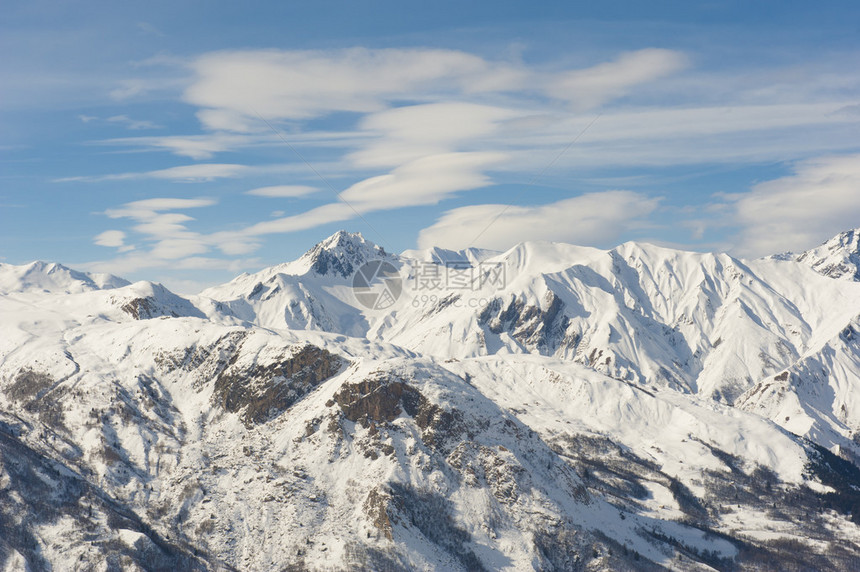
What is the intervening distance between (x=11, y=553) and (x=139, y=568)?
35113 mm

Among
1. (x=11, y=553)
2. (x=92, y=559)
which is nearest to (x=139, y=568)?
(x=92, y=559)

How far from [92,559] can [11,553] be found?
21.6 m

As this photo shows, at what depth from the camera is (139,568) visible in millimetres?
198500

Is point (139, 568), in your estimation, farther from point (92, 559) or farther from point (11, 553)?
point (11, 553)

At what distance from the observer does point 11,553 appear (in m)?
198

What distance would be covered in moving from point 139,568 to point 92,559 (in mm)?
13614

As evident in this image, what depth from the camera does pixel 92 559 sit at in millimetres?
199750
